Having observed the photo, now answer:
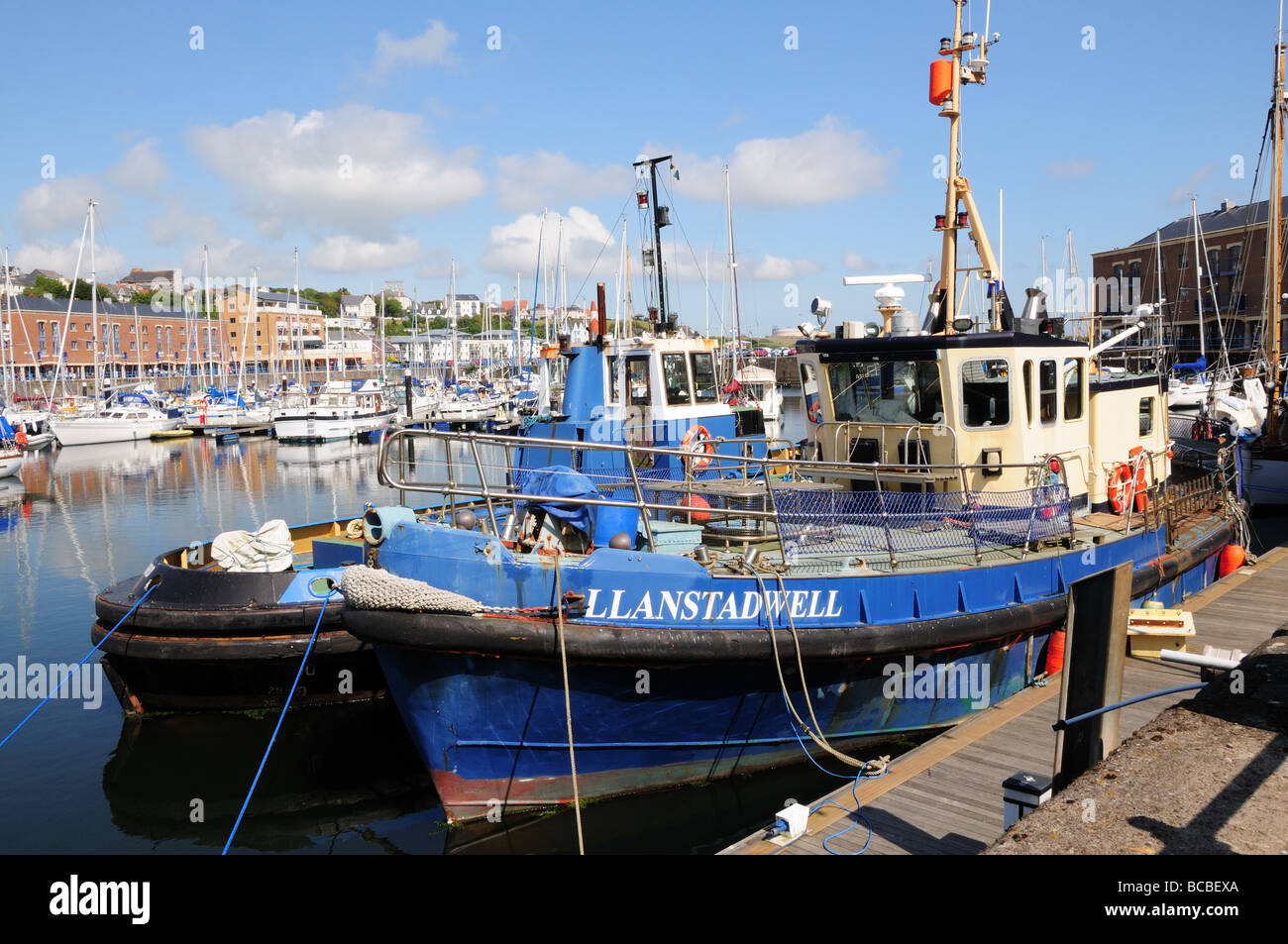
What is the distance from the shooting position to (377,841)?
8578 millimetres

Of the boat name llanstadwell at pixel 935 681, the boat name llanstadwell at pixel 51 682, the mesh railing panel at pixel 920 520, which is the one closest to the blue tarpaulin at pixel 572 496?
the mesh railing panel at pixel 920 520

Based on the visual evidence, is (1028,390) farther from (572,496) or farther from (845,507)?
(572,496)

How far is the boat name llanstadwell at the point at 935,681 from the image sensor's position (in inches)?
341

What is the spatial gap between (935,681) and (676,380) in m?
7.78

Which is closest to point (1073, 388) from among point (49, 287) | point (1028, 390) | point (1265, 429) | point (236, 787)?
point (1028, 390)

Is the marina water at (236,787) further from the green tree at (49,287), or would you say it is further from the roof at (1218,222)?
the green tree at (49,287)

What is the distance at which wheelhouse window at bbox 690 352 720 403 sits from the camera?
15.6 metres

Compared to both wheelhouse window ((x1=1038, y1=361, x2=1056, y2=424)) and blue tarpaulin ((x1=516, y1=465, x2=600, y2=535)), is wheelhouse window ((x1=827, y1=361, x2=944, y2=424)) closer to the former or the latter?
wheelhouse window ((x1=1038, y1=361, x2=1056, y2=424))

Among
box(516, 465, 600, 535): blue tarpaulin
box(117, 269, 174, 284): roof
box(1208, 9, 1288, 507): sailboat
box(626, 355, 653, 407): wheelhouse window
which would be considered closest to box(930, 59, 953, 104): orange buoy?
box(626, 355, 653, 407): wheelhouse window

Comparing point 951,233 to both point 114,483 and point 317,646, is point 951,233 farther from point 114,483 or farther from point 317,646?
point 114,483

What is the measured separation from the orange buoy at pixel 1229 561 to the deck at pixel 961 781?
3796mm

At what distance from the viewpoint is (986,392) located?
993 centimetres
